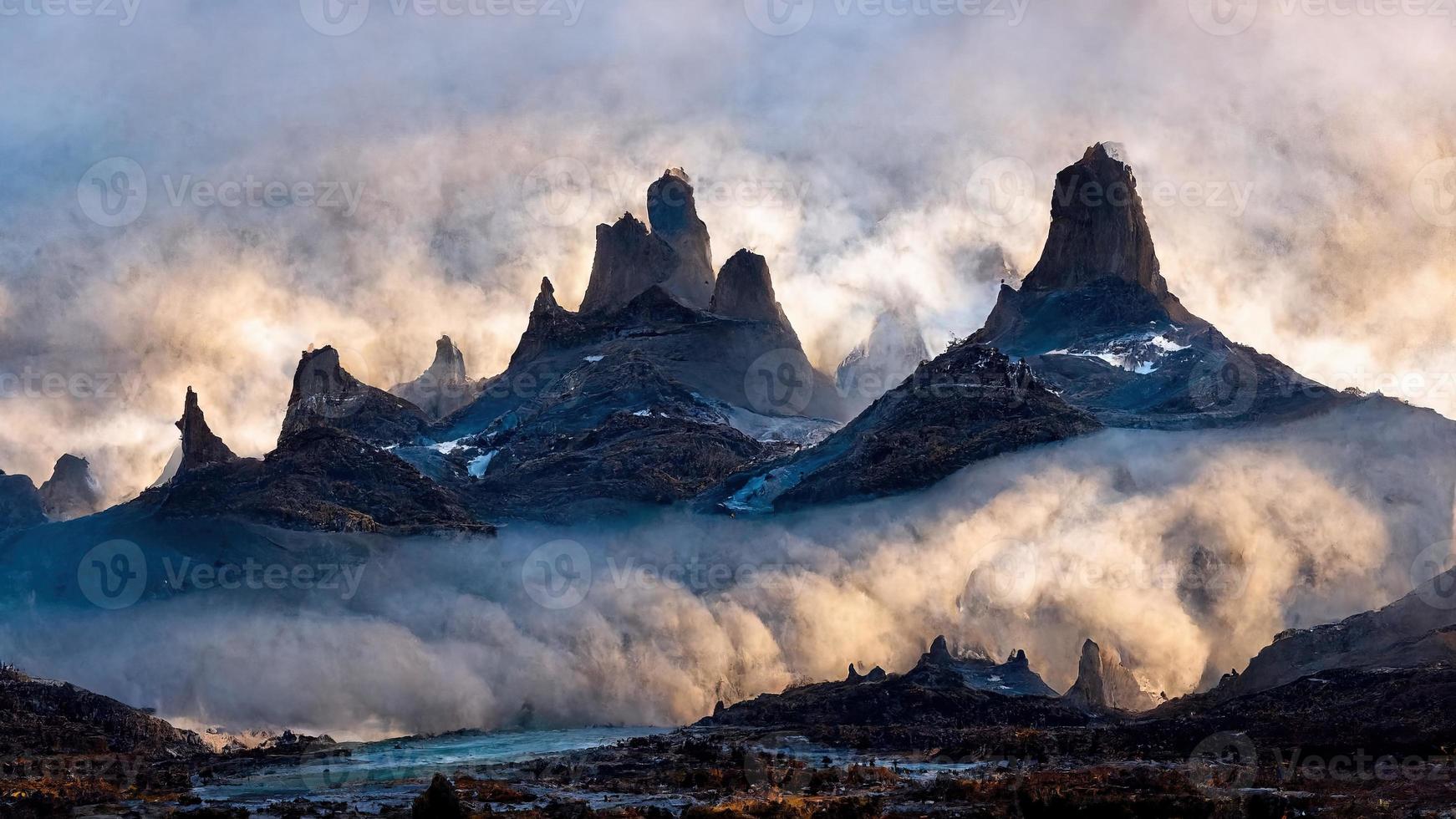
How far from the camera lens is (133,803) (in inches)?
7229

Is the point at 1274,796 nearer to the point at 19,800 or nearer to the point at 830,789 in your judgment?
the point at 830,789

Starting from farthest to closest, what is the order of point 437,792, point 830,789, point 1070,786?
point 830,789
point 1070,786
point 437,792

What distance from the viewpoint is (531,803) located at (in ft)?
598

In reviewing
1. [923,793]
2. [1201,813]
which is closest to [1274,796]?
[1201,813]

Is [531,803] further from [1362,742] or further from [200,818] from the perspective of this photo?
[1362,742]

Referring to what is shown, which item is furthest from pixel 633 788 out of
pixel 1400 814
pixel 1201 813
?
pixel 1400 814

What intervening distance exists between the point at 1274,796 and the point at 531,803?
60.4 m

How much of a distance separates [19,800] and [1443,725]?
124 metres

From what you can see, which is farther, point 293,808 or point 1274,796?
point 293,808

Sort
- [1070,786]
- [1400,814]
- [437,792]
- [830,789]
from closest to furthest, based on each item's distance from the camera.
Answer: [1400,814]
[437,792]
[1070,786]
[830,789]

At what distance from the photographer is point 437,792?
541 ft

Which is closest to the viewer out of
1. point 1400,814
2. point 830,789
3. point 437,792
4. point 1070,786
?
point 1400,814

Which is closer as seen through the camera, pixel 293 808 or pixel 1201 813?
pixel 1201 813

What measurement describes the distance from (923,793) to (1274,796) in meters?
28.9
